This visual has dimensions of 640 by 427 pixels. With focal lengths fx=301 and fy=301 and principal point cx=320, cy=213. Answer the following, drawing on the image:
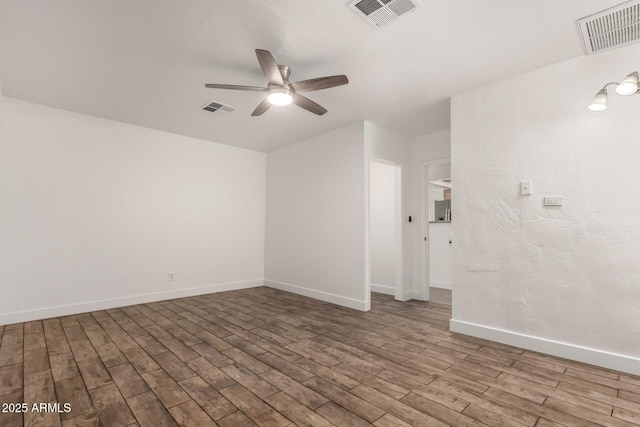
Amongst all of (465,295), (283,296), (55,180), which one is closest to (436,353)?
(465,295)

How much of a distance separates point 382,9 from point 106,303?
489 centimetres

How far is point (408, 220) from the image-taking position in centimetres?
504

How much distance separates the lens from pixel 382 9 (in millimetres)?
2127

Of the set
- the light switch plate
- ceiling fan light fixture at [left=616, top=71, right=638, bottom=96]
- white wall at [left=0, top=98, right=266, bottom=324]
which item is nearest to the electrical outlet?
the light switch plate

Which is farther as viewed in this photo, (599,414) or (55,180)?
(55,180)

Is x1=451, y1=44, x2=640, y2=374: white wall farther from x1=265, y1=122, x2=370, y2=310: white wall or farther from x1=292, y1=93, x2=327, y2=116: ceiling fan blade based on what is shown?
x1=292, y1=93, x2=327, y2=116: ceiling fan blade

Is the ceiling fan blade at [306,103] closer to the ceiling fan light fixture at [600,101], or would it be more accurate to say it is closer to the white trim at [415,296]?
the ceiling fan light fixture at [600,101]

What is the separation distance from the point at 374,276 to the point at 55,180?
5090 mm

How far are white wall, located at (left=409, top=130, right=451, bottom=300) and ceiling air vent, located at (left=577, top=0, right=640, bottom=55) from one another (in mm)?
2412

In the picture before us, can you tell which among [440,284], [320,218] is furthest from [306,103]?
[440,284]

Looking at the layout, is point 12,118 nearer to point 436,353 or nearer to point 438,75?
point 438,75

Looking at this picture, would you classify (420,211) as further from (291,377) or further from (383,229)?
(291,377)

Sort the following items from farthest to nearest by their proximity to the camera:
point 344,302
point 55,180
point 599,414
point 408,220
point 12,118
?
1. point 408,220
2. point 344,302
3. point 55,180
4. point 12,118
5. point 599,414

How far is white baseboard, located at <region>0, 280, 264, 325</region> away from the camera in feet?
12.0
